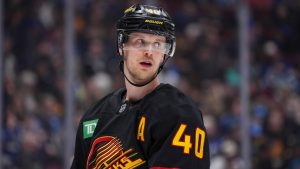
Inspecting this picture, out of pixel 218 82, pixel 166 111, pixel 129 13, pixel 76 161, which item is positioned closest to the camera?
pixel 166 111

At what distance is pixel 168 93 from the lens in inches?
108

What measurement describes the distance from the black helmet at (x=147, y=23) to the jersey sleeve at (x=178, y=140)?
28 centimetres

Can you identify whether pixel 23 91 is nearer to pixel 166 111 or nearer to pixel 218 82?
pixel 218 82

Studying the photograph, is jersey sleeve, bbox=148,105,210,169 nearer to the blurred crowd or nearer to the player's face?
the player's face

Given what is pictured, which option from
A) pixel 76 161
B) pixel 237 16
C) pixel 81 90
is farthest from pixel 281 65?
pixel 76 161

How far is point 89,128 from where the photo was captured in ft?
9.88

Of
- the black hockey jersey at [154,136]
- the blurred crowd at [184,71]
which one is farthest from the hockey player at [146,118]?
the blurred crowd at [184,71]

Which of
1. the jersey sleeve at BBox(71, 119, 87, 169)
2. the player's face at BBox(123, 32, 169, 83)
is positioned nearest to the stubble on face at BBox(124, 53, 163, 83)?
the player's face at BBox(123, 32, 169, 83)

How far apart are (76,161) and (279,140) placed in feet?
12.3

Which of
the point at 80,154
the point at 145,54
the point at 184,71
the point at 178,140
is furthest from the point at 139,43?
the point at 184,71

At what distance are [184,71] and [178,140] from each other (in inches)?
154

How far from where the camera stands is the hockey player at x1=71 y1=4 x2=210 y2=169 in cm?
262

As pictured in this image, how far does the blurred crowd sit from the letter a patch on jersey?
11.1 feet

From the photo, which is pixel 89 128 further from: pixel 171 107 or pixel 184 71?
pixel 184 71
